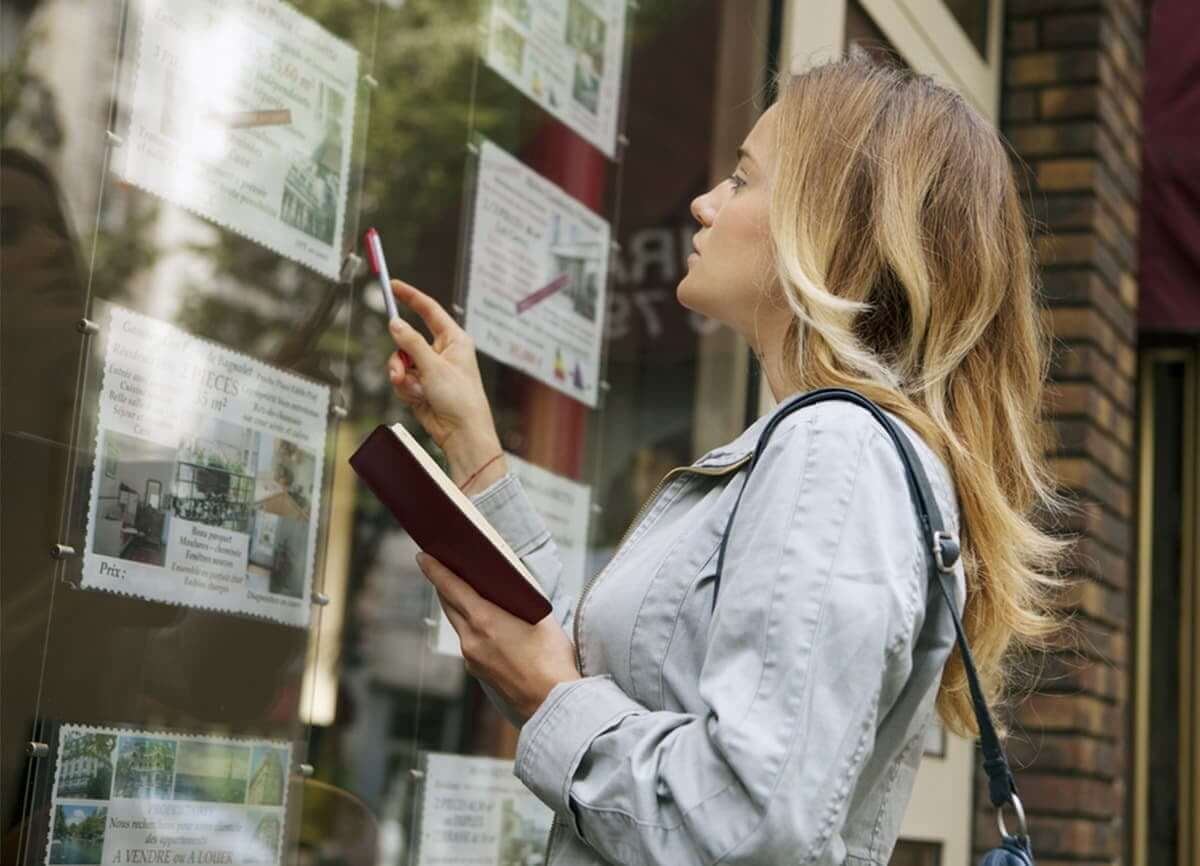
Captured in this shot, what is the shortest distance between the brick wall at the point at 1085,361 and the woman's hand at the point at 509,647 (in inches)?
131

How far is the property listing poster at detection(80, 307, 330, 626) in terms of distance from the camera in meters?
2.25

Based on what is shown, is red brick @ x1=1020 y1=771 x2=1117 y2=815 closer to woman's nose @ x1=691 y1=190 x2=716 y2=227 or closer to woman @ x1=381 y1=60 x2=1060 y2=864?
woman @ x1=381 y1=60 x2=1060 y2=864

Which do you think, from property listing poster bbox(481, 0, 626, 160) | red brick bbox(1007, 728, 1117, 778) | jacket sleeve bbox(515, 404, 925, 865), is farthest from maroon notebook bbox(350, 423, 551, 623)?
red brick bbox(1007, 728, 1117, 778)

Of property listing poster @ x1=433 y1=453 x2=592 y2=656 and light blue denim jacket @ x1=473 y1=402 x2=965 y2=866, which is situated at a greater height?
property listing poster @ x1=433 y1=453 x2=592 y2=656

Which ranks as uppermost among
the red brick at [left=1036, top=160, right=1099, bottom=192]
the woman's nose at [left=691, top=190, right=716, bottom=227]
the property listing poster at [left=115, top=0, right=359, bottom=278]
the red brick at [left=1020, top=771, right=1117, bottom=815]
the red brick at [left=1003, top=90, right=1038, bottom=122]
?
the red brick at [left=1003, top=90, right=1038, bottom=122]

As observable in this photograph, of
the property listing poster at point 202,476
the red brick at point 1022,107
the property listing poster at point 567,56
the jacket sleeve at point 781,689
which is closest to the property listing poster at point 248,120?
the property listing poster at point 202,476

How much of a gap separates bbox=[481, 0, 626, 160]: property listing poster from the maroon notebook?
4.75 ft

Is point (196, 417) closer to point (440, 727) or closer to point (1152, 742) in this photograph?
point (440, 727)

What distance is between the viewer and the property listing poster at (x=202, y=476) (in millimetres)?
2248

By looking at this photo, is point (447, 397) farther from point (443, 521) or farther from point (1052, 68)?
point (1052, 68)

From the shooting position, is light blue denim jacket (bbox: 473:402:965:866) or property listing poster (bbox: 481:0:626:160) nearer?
light blue denim jacket (bbox: 473:402:965:866)

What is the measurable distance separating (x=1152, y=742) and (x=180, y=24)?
15.5ft

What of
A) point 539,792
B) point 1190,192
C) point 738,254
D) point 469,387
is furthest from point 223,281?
point 1190,192

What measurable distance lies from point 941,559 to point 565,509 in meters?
1.67
